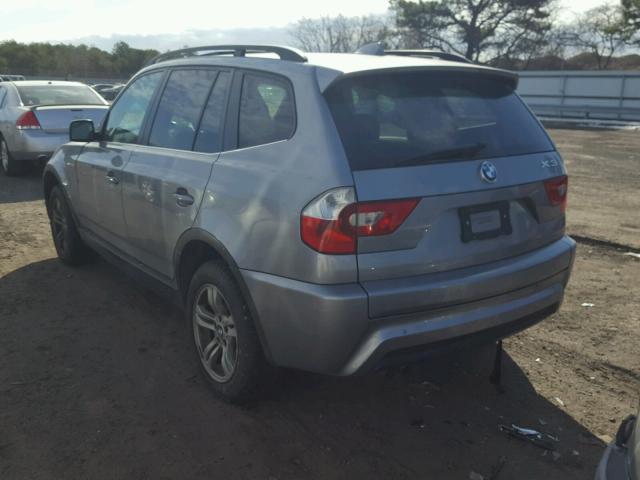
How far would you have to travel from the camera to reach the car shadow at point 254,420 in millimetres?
2838

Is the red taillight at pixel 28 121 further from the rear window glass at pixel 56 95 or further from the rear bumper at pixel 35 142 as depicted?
the rear window glass at pixel 56 95

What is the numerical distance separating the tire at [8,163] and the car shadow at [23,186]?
105 mm

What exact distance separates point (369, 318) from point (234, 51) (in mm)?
1913

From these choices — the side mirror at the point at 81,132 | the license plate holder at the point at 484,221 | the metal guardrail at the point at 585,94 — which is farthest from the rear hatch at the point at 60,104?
the metal guardrail at the point at 585,94

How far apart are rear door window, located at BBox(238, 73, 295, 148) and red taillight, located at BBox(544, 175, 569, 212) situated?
140cm

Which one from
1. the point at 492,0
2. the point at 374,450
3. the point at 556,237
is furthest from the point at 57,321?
the point at 492,0

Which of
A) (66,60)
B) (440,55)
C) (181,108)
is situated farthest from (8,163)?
(66,60)

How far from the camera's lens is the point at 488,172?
114 inches

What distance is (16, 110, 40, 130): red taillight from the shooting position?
9.62 m

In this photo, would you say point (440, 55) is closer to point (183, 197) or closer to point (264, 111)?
point (264, 111)

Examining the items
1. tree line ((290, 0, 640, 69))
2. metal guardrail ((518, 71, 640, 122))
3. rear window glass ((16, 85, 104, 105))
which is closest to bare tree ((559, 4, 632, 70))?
tree line ((290, 0, 640, 69))

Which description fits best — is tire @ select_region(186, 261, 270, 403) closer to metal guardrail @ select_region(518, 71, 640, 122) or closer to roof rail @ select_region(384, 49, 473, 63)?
roof rail @ select_region(384, 49, 473, 63)

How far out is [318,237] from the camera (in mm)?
2613

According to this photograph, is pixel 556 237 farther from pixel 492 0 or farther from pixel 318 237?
pixel 492 0
